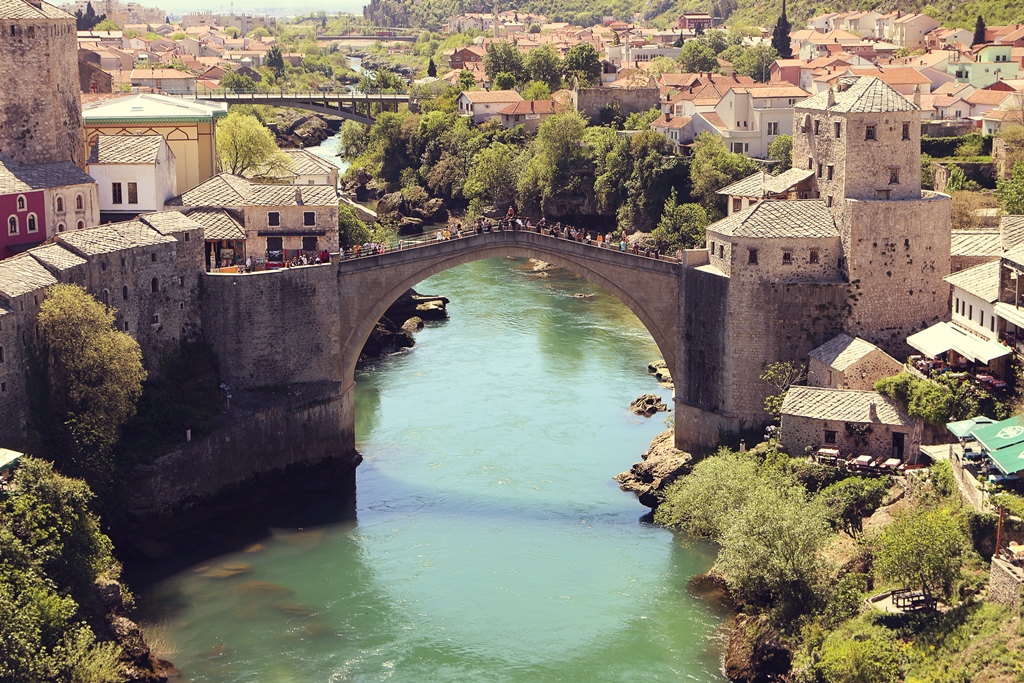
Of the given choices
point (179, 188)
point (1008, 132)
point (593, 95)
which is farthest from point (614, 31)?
point (179, 188)

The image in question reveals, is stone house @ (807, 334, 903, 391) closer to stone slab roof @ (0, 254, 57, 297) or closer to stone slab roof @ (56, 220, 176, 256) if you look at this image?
stone slab roof @ (56, 220, 176, 256)

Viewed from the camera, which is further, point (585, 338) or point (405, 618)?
point (585, 338)

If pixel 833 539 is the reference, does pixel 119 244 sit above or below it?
above

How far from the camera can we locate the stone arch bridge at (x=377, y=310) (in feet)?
194

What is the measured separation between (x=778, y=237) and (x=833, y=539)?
1267 cm

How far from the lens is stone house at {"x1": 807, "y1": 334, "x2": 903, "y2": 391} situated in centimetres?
5403

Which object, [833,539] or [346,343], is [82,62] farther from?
[833,539]

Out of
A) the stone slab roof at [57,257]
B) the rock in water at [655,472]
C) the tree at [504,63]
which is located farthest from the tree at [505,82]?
the stone slab roof at [57,257]

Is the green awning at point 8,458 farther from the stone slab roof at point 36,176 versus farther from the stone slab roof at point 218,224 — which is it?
the stone slab roof at point 218,224

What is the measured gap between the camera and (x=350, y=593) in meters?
50.5

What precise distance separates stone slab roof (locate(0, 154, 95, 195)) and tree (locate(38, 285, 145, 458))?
8471mm

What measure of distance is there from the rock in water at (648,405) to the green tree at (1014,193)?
17.3 meters

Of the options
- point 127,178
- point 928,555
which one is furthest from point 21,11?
point 928,555

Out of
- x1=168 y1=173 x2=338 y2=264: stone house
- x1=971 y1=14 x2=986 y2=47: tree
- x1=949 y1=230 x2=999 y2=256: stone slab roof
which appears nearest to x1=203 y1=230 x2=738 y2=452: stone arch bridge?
x1=168 y1=173 x2=338 y2=264: stone house
